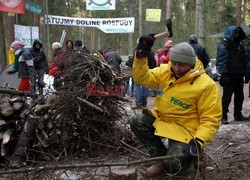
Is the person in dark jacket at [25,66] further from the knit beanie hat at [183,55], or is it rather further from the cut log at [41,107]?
the knit beanie hat at [183,55]

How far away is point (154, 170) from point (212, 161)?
A: 895 mm

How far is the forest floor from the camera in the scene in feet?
12.0

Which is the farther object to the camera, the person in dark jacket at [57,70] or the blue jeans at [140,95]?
the blue jeans at [140,95]

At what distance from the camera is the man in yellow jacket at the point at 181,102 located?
3221mm

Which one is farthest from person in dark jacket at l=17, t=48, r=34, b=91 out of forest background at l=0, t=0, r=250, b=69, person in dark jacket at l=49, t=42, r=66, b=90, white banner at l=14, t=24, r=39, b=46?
forest background at l=0, t=0, r=250, b=69

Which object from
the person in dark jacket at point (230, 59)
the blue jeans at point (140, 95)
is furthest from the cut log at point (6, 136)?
the blue jeans at point (140, 95)

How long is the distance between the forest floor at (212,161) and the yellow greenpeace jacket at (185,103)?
444 mm

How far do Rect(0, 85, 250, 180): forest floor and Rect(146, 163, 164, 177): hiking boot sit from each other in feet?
0.18

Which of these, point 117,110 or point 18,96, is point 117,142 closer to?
point 117,110

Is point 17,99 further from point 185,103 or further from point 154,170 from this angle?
point 185,103

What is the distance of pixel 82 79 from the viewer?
4.62 meters

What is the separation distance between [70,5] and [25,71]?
29.6 metres

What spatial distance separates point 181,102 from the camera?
3395mm

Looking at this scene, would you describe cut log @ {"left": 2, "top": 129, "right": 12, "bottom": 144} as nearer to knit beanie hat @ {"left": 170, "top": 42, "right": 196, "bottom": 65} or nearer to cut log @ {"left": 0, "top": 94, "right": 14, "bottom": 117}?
cut log @ {"left": 0, "top": 94, "right": 14, "bottom": 117}
